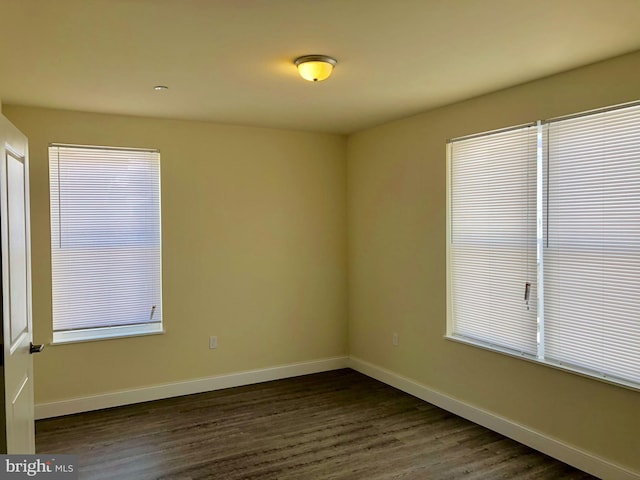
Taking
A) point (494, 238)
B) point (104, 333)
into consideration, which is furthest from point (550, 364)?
point (104, 333)

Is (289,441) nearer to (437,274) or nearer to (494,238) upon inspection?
(437,274)

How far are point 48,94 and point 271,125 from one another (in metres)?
1.95

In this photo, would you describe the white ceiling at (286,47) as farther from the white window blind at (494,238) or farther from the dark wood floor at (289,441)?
the dark wood floor at (289,441)

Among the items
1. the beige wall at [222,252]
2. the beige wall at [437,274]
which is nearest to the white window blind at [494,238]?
the beige wall at [437,274]

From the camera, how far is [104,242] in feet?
13.7

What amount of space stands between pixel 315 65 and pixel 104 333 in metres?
2.99

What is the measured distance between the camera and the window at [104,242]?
4.02m

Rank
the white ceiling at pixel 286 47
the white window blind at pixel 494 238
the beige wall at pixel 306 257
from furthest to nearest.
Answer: the beige wall at pixel 306 257, the white window blind at pixel 494 238, the white ceiling at pixel 286 47

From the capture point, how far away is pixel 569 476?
296 centimetres

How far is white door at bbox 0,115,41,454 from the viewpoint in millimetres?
1986

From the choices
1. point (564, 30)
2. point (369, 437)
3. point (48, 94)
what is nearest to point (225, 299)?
point (369, 437)

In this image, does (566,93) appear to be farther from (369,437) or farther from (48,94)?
(48,94)

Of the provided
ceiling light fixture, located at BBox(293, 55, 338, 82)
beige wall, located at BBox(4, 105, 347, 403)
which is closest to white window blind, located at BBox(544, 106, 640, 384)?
ceiling light fixture, located at BBox(293, 55, 338, 82)

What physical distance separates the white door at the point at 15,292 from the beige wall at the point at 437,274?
300 cm
